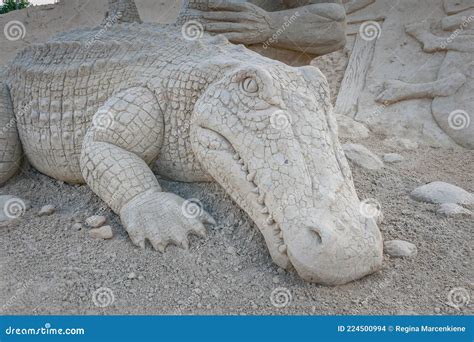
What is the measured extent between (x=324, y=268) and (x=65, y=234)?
1525mm

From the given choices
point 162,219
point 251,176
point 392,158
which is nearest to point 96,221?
point 162,219

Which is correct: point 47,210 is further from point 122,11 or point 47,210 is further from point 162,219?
point 122,11

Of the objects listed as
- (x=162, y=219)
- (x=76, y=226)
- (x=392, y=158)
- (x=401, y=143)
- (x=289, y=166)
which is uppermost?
(x=289, y=166)

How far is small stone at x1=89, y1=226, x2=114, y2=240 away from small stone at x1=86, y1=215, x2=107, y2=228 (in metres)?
0.09

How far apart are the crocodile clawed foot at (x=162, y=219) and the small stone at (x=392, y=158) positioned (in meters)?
1.98

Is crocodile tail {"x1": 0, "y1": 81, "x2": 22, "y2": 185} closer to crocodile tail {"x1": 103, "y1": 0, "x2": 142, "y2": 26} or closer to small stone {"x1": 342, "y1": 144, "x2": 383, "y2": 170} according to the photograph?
crocodile tail {"x1": 103, "y1": 0, "x2": 142, "y2": 26}

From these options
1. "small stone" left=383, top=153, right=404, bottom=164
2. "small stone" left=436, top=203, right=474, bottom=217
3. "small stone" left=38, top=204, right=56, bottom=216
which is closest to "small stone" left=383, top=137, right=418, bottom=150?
"small stone" left=383, top=153, right=404, bottom=164

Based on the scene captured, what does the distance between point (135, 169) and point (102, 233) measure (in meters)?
0.39

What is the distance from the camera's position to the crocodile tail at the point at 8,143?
3.25 metres

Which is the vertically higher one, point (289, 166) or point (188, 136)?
point (289, 166)

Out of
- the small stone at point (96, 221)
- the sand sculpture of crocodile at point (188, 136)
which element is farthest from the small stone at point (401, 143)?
the small stone at point (96, 221)

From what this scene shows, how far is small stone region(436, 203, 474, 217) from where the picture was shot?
8.73 ft

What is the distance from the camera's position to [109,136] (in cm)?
258

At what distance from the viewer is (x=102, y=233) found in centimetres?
243
